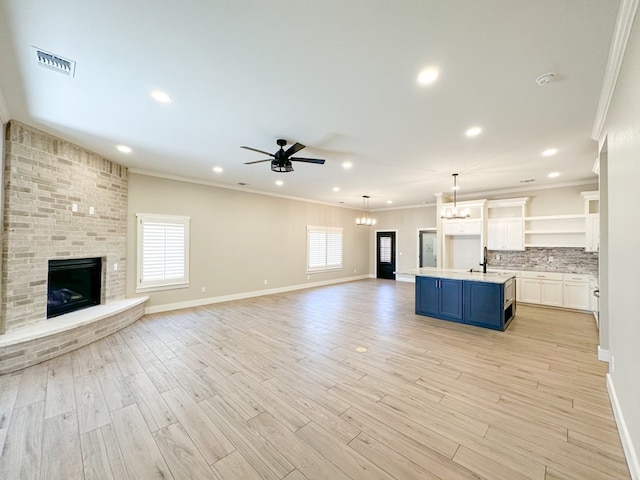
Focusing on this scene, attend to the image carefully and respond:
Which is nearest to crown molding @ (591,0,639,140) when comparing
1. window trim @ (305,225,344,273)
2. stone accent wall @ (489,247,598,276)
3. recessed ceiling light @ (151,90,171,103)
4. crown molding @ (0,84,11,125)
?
recessed ceiling light @ (151,90,171,103)

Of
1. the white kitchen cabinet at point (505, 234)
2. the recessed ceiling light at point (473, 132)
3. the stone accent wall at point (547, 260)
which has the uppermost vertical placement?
the recessed ceiling light at point (473, 132)

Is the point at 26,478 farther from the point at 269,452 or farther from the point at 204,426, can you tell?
the point at 269,452

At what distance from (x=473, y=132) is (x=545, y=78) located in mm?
1181

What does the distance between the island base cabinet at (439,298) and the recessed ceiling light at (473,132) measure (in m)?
2.69

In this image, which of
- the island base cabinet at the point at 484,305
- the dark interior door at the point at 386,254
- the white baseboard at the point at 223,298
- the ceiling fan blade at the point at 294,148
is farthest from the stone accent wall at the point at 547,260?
the ceiling fan blade at the point at 294,148

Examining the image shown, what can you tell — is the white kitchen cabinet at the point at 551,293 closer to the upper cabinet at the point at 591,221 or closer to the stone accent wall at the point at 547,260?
the stone accent wall at the point at 547,260

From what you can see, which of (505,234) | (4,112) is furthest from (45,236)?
(505,234)

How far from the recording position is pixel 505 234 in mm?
6867

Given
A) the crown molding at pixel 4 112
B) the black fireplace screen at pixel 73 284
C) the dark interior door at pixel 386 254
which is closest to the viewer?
the crown molding at pixel 4 112

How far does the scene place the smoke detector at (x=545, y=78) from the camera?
7.49 ft

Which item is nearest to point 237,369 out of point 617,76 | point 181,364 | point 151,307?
point 181,364

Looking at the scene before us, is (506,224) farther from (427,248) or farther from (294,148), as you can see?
(294,148)

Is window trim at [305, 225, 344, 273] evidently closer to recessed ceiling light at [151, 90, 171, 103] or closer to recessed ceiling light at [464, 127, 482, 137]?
recessed ceiling light at [464, 127, 482, 137]

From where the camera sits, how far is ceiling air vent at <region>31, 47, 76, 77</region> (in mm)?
2123
